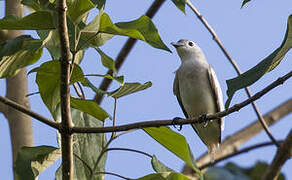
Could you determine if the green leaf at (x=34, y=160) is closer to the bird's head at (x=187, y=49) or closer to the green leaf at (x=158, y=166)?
the green leaf at (x=158, y=166)

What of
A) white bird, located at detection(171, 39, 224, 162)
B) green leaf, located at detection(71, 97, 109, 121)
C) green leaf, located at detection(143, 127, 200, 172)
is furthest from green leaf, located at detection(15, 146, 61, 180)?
white bird, located at detection(171, 39, 224, 162)

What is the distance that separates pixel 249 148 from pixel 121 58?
1.23 m

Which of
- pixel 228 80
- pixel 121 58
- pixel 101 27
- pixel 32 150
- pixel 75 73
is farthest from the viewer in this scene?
pixel 121 58

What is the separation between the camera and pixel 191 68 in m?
Result: 3.61

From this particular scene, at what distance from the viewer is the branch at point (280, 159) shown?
9.23 feet

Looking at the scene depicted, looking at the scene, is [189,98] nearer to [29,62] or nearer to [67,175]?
[29,62]

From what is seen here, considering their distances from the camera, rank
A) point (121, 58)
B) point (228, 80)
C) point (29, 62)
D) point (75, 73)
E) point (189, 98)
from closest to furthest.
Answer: point (228, 80)
point (75, 73)
point (29, 62)
point (189, 98)
point (121, 58)

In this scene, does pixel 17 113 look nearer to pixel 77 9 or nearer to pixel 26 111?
pixel 26 111

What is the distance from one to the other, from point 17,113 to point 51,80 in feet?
2.40

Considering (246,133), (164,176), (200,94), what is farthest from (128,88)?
(246,133)

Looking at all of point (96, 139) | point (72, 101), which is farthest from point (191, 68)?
point (72, 101)

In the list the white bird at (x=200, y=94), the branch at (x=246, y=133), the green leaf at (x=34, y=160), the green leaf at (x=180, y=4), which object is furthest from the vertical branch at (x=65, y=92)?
the branch at (x=246, y=133)

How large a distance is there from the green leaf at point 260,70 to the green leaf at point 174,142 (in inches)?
17.5

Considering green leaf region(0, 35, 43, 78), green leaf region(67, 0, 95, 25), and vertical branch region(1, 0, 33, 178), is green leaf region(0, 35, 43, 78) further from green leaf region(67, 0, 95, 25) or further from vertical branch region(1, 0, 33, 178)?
vertical branch region(1, 0, 33, 178)
